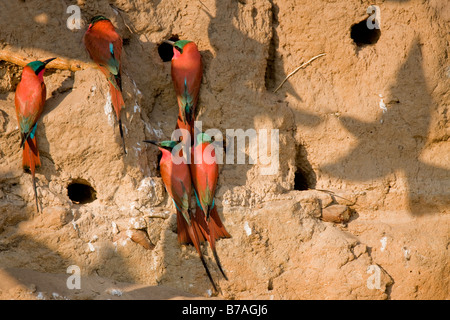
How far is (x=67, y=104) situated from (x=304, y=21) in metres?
1.63

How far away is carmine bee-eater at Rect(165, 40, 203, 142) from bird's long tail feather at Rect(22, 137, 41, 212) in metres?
0.91

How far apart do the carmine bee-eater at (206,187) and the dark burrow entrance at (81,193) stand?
649mm

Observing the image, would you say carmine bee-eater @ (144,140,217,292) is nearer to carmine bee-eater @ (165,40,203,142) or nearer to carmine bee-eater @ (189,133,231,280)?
carmine bee-eater @ (189,133,231,280)

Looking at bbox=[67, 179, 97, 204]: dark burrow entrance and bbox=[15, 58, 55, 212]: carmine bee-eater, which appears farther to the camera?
bbox=[67, 179, 97, 204]: dark burrow entrance

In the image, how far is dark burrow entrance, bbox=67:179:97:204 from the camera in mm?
4035

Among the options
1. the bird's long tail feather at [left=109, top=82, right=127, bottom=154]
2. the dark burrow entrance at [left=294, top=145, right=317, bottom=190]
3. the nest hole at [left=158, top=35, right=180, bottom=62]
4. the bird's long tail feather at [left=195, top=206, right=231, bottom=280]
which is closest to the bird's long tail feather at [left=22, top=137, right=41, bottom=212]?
the bird's long tail feather at [left=109, top=82, right=127, bottom=154]

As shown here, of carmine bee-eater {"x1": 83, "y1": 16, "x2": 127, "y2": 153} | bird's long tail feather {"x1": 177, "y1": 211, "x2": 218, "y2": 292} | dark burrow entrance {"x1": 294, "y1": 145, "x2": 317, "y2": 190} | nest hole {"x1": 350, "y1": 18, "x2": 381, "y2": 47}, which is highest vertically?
nest hole {"x1": 350, "y1": 18, "x2": 381, "y2": 47}


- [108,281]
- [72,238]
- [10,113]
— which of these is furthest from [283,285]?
[10,113]

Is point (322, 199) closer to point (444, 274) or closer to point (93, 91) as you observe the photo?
point (444, 274)

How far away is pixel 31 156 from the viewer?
3738 millimetres

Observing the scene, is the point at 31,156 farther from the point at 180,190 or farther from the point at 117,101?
the point at 180,190

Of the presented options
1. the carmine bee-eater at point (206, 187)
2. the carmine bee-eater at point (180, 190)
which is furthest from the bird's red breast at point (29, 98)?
the carmine bee-eater at point (206, 187)

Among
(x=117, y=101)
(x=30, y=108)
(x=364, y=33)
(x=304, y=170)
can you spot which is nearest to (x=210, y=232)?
(x=304, y=170)

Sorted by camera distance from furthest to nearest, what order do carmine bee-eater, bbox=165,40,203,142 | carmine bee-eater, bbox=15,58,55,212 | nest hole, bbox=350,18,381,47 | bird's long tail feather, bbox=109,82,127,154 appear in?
1. nest hole, bbox=350,18,381,47
2. carmine bee-eater, bbox=165,40,203,142
3. bird's long tail feather, bbox=109,82,127,154
4. carmine bee-eater, bbox=15,58,55,212
